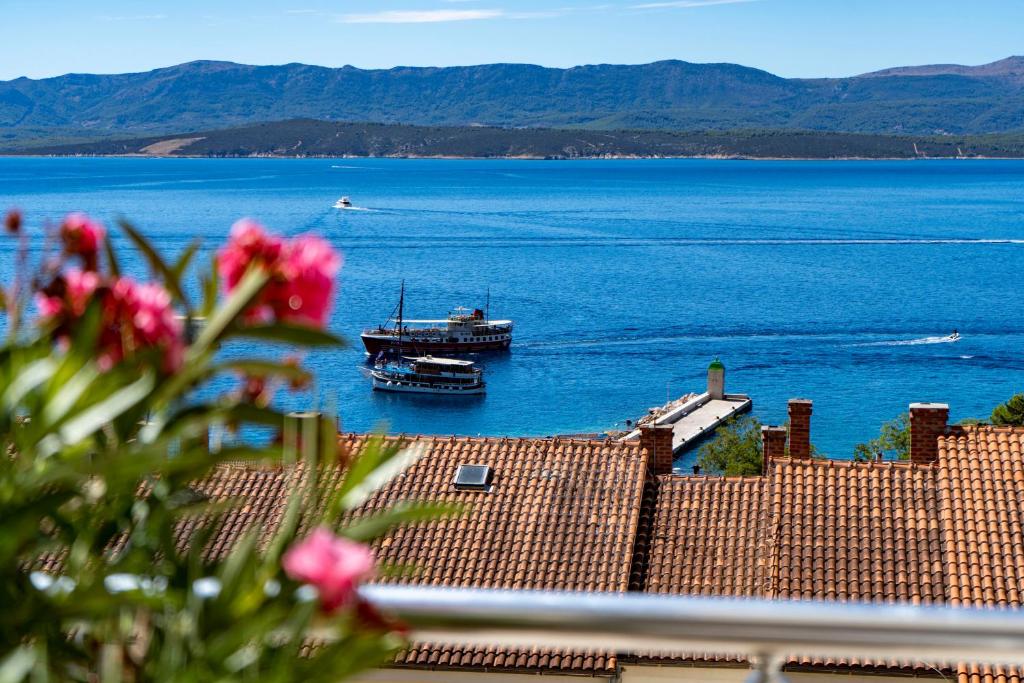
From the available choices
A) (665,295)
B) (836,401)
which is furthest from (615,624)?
(665,295)

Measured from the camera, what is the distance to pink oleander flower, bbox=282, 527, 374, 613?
1.16 meters

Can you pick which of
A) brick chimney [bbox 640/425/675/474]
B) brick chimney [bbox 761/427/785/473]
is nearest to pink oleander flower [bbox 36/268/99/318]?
brick chimney [bbox 640/425/675/474]

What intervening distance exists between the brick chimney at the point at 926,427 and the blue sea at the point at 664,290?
25.3 ft

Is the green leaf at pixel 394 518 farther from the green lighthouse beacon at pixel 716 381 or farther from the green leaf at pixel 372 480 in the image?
the green lighthouse beacon at pixel 716 381

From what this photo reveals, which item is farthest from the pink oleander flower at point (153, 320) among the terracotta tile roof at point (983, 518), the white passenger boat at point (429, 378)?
the white passenger boat at point (429, 378)

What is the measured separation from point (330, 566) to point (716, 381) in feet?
167

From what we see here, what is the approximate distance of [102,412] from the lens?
129 cm

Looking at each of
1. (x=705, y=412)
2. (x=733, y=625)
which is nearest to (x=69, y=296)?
(x=733, y=625)

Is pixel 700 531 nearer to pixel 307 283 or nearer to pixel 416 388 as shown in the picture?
pixel 307 283

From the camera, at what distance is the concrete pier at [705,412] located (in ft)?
148

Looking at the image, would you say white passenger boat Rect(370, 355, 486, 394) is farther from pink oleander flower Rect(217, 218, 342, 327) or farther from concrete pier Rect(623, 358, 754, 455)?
pink oleander flower Rect(217, 218, 342, 327)

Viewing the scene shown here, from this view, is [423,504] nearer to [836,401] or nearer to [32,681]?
[32,681]

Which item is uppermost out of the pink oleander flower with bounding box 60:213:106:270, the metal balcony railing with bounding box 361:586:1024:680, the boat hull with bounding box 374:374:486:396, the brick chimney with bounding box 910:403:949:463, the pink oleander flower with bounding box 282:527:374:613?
the pink oleander flower with bounding box 60:213:106:270

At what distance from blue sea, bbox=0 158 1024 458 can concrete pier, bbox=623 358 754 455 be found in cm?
105
